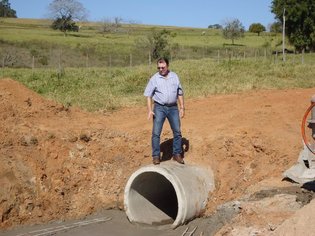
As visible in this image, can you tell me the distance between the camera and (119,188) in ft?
32.0

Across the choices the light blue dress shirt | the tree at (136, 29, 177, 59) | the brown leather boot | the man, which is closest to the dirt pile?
the brown leather boot

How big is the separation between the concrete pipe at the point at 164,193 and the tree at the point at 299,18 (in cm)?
3025

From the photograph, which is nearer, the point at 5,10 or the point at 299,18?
the point at 299,18

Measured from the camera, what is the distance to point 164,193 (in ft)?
34.1

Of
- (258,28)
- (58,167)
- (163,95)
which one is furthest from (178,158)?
(258,28)

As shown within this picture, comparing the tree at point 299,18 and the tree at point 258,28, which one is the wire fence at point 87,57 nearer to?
the tree at point 299,18

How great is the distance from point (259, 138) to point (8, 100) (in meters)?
5.76

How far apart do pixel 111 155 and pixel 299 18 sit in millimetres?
32311

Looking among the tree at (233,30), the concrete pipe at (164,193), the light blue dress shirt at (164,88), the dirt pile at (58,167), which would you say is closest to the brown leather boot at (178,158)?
the concrete pipe at (164,193)

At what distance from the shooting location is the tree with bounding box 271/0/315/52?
38125mm

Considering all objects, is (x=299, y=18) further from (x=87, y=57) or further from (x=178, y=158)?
(x=178, y=158)

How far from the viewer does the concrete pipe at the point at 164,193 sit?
8.18 metres

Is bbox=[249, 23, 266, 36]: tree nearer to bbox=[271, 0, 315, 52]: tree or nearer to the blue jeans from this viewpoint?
bbox=[271, 0, 315, 52]: tree

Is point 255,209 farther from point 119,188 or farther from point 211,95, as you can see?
point 211,95
